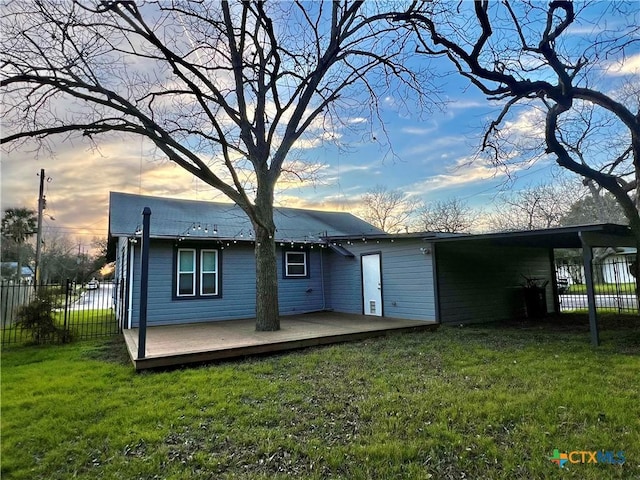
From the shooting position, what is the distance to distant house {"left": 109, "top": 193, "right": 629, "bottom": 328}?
9.02 meters

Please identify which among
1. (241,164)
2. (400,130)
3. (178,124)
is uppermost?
(400,130)

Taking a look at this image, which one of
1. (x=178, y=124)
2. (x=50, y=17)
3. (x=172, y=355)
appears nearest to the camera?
(x=172, y=355)

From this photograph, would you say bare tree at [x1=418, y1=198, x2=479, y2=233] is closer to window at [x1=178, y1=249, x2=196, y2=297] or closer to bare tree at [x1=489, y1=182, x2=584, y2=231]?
bare tree at [x1=489, y1=182, x2=584, y2=231]

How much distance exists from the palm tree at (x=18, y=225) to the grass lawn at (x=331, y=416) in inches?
946

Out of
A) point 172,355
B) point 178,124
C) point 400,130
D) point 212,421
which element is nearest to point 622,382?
point 212,421

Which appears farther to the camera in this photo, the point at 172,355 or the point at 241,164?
the point at 241,164

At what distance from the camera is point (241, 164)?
935 centimetres

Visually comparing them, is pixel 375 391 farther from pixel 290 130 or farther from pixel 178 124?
pixel 178 124

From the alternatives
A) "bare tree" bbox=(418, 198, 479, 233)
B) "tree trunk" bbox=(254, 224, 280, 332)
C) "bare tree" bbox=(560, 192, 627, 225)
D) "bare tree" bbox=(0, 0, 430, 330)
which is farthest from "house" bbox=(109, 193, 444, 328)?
"bare tree" bbox=(560, 192, 627, 225)

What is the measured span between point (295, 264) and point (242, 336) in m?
4.48

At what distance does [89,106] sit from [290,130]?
4.20m

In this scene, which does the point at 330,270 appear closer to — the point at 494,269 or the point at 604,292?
the point at 494,269

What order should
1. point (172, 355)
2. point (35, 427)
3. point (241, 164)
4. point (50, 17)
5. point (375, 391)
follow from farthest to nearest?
point (241, 164) < point (50, 17) < point (172, 355) < point (375, 391) < point (35, 427)

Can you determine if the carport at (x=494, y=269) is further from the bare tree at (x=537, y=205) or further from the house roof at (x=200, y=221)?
the bare tree at (x=537, y=205)
